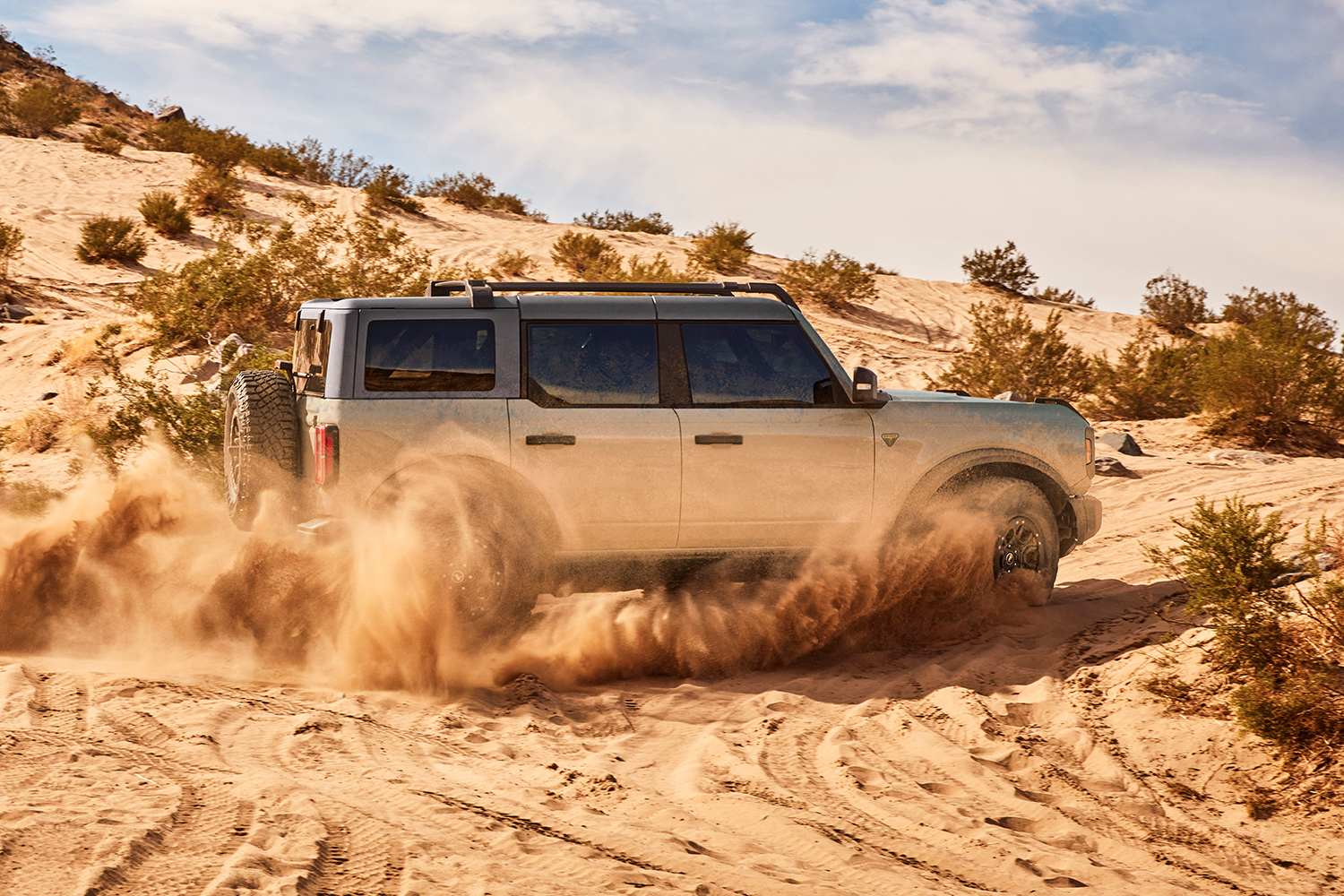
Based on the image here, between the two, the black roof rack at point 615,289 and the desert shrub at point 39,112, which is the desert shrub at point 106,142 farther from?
the black roof rack at point 615,289

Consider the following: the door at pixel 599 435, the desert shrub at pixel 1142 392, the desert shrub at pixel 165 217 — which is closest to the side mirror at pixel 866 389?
the door at pixel 599 435

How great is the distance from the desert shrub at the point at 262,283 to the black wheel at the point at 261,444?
7.46 metres

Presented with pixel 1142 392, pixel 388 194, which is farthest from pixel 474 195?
pixel 1142 392

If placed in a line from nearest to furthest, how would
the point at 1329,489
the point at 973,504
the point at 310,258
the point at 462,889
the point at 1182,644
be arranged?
the point at 462,889, the point at 1182,644, the point at 973,504, the point at 1329,489, the point at 310,258

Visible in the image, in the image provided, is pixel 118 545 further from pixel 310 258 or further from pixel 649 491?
pixel 310 258

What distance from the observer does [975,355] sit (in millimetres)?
15008

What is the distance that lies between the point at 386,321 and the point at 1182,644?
4328mm

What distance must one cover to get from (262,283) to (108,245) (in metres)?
7.92

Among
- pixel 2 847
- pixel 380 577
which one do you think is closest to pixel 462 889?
pixel 2 847

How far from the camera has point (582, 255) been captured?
896 inches

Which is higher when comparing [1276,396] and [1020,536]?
→ [1276,396]

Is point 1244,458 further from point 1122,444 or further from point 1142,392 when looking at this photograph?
point 1142,392

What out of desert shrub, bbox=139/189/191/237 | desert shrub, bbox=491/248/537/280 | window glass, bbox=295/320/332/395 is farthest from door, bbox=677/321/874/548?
desert shrub, bbox=139/189/191/237

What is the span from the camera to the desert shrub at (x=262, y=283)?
42.4ft
